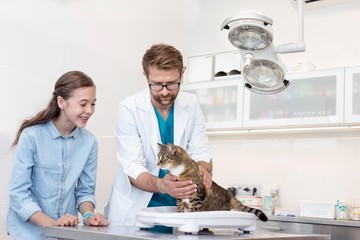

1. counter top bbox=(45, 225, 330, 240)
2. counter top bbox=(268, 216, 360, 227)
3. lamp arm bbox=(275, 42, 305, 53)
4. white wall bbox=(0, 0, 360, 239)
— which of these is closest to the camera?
counter top bbox=(45, 225, 330, 240)

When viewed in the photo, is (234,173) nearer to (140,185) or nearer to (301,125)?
(301,125)

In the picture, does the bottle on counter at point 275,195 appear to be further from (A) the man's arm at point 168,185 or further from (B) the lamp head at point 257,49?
(A) the man's arm at point 168,185

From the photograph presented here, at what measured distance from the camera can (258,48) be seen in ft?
5.24

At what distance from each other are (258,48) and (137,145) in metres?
0.60

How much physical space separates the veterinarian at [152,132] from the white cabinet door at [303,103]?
1.51m

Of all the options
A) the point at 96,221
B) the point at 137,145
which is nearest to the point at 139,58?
the point at 137,145

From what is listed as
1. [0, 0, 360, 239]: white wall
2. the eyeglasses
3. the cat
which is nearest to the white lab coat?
the eyeglasses

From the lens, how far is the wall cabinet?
123 inches

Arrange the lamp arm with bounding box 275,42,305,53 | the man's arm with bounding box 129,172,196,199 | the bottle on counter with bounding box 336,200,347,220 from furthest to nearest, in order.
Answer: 1. the bottle on counter with bounding box 336,200,347,220
2. the lamp arm with bounding box 275,42,305,53
3. the man's arm with bounding box 129,172,196,199

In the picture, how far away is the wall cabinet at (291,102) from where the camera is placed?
3131 millimetres

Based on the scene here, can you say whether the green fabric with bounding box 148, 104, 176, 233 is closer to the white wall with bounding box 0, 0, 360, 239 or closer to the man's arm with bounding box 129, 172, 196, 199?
the man's arm with bounding box 129, 172, 196, 199

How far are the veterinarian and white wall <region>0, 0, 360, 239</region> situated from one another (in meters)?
1.03

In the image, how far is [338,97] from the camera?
10.4ft

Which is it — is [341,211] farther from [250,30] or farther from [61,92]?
[61,92]
